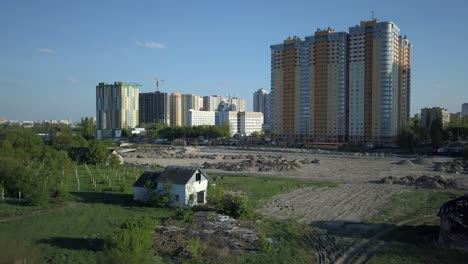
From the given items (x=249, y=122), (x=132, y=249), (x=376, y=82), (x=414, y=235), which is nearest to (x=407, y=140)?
(x=376, y=82)

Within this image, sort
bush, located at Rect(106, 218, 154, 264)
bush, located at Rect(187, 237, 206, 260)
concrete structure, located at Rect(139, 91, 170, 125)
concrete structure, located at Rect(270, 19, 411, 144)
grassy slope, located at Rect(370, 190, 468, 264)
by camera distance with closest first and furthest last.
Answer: bush, located at Rect(106, 218, 154, 264) → bush, located at Rect(187, 237, 206, 260) → grassy slope, located at Rect(370, 190, 468, 264) → concrete structure, located at Rect(270, 19, 411, 144) → concrete structure, located at Rect(139, 91, 170, 125)

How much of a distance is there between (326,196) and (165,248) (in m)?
20.6

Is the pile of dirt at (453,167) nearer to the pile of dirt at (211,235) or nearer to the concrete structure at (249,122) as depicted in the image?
the pile of dirt at (211,235)

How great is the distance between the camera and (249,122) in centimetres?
19375

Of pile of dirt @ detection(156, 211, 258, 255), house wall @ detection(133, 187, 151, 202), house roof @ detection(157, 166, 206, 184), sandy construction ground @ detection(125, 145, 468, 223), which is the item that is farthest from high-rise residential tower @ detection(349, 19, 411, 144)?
pile of dirt @ detection(156, 211, 258, 255)

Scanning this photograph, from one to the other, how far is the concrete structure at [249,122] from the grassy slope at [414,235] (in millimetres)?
155818

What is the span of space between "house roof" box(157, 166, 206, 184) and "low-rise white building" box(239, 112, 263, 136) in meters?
160

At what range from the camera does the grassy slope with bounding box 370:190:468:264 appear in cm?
2006

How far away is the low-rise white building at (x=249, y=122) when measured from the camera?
19224 centimetres

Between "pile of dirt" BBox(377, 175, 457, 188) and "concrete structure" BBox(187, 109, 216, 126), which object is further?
"concrete structure" BBox(187, 109, 216, 126)

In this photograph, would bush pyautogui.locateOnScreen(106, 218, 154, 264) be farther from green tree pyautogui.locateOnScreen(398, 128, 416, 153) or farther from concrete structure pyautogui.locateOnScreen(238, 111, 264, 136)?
concrete structure pyautogui.locateOnScreen(238, 111, 264, 136)

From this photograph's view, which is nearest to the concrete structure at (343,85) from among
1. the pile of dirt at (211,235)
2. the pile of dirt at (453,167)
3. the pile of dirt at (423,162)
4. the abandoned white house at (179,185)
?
the pile of dirt at (423,162)

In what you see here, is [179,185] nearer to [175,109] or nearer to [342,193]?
[342,193]

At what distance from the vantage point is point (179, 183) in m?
29.1
